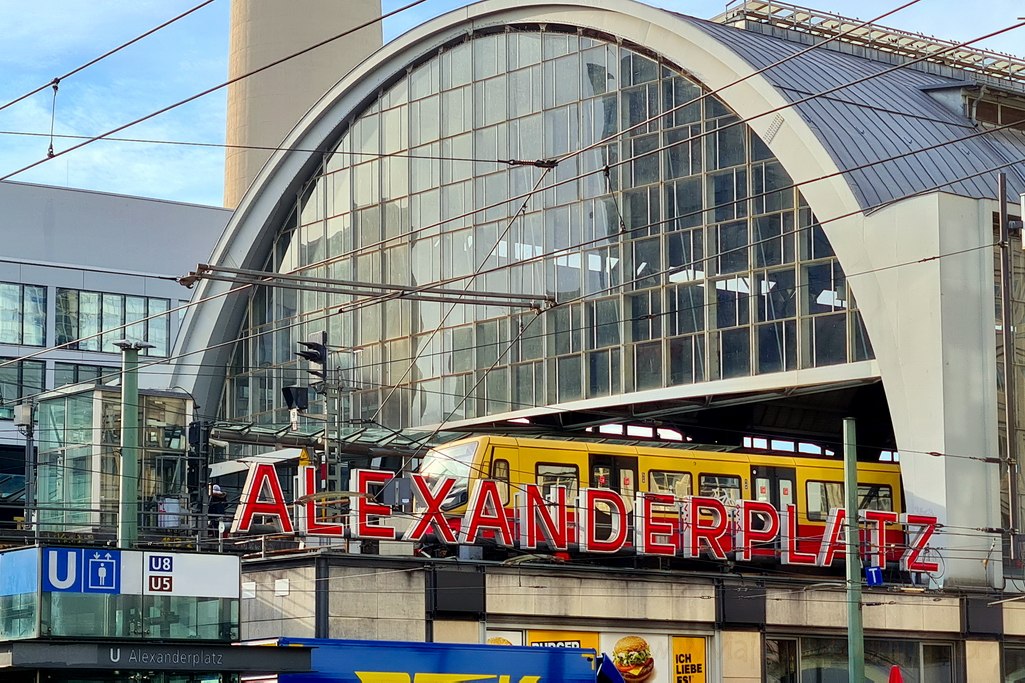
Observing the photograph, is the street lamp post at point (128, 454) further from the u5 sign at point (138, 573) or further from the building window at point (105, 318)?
the building window at point (105, 318)

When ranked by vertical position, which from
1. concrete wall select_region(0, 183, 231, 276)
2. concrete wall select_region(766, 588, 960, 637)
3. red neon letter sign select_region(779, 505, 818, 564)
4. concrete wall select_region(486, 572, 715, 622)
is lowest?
concrete wall select_region(766, 588, 960, 637)

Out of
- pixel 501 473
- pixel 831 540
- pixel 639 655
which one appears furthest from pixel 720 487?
pixel 639 655

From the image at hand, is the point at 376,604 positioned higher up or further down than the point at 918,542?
further down

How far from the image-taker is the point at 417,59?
5500 cm

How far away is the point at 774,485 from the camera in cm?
4038

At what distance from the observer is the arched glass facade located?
43875mm

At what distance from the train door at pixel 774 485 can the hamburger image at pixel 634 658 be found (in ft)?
23.1

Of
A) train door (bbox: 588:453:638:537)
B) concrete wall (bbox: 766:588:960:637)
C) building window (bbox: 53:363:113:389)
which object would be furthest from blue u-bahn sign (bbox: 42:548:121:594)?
building window (bbox: 53:363:113:389)

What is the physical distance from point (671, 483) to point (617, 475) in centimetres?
148

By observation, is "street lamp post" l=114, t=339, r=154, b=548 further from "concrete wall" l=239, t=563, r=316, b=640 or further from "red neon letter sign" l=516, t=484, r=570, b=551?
"red neon letter sign" l=516, t=484, r=570, b=551

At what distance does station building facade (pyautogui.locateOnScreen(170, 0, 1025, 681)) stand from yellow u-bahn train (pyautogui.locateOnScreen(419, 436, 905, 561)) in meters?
1.22

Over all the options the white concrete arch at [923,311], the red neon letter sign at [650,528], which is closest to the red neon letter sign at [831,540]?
the white concrete arch at [923,311]

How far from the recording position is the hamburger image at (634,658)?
34219mm

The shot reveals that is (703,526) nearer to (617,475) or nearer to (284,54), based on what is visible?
(617,475)
